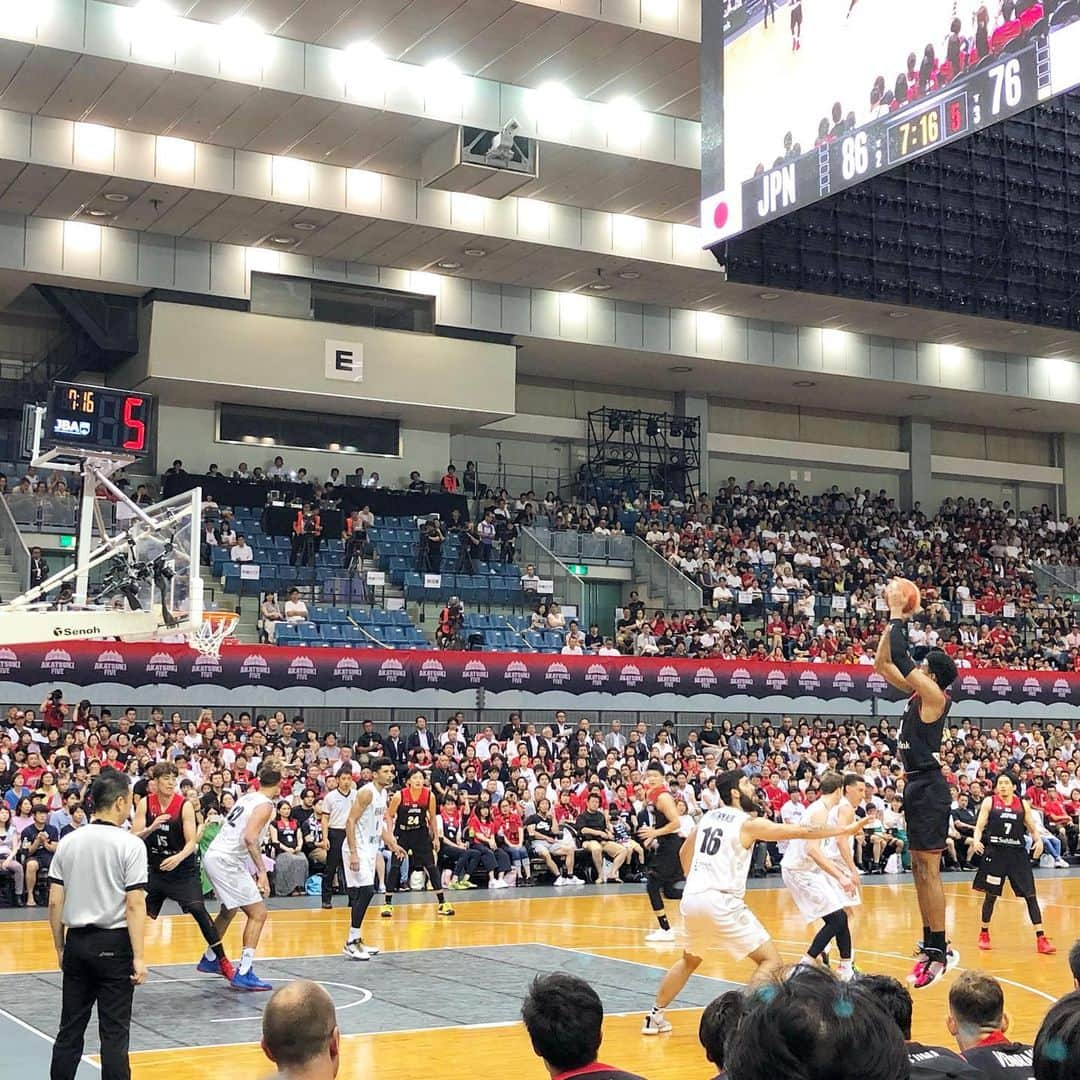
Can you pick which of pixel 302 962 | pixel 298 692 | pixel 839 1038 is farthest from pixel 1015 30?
pixel 298 692

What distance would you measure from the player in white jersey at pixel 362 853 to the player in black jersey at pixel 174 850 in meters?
1.67

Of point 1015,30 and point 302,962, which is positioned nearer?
point 1015,30

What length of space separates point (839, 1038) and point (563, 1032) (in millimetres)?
1598

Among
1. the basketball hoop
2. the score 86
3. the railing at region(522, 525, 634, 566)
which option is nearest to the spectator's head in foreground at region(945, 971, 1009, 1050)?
the score 86

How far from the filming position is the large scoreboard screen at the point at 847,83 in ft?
37.1

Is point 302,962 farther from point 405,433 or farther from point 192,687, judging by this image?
point 405,433

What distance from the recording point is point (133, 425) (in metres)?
13.4

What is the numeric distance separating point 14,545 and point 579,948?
1475 cm

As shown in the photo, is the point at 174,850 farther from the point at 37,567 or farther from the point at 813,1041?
the point at 37,567

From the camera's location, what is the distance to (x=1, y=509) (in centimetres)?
2559

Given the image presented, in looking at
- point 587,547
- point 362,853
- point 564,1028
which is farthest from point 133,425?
point 587,547

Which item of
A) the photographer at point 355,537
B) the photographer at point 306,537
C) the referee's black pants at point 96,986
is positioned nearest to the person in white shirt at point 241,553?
the photographer at point 306,537

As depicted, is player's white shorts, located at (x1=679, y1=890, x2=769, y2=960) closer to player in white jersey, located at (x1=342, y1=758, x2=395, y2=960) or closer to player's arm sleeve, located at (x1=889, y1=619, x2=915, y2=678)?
player's arm sleeve, located at (x1=889, y1=619, x2=915, y2=678)

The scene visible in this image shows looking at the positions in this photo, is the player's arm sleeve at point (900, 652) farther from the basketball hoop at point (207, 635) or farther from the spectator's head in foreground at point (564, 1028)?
the basketball hoop at point (207, 635)
